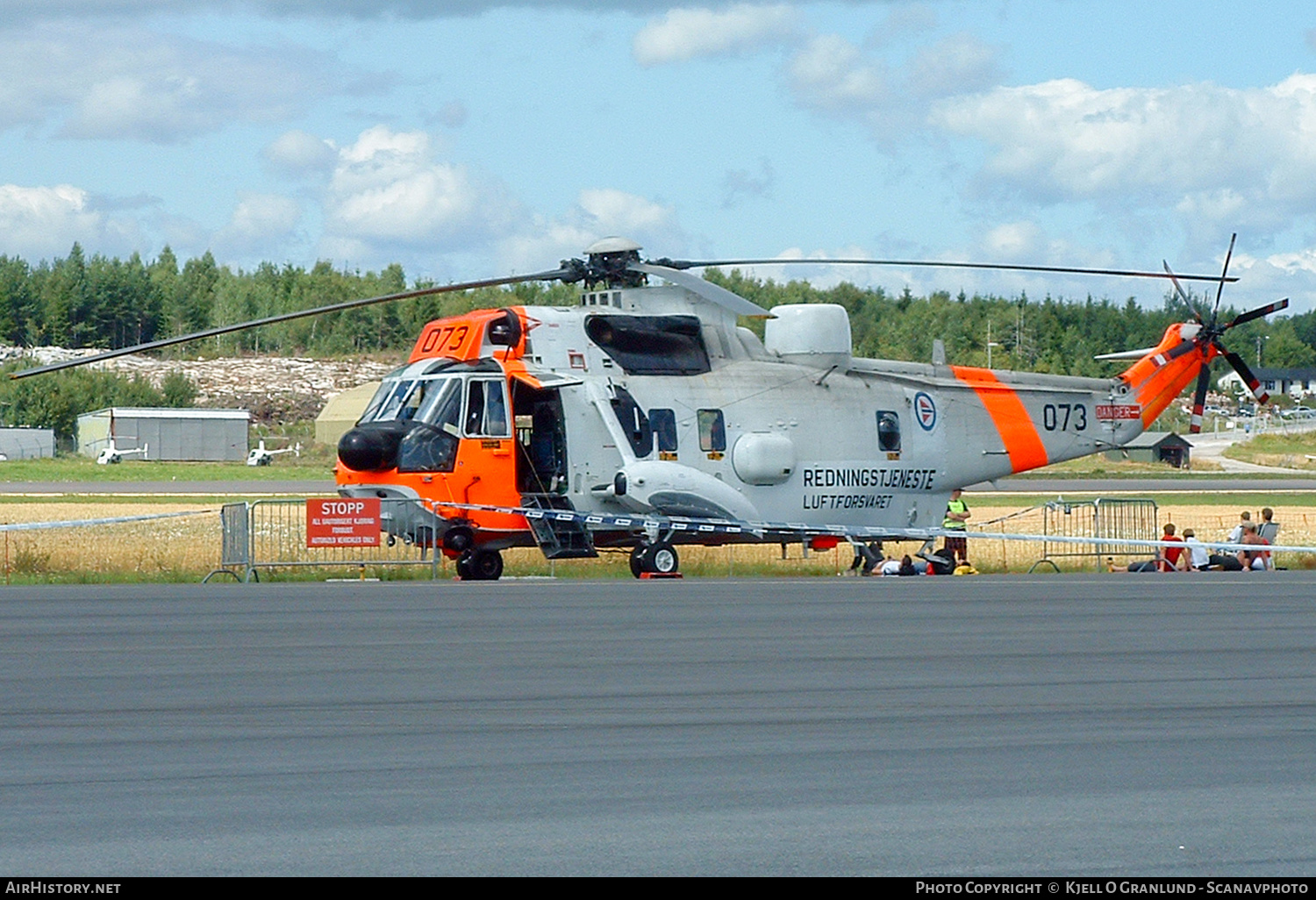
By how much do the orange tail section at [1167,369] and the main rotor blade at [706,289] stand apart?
796 cm

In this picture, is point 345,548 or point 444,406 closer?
point 444,406

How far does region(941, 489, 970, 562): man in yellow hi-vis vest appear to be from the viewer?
82.9 ft

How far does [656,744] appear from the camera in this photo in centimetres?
809

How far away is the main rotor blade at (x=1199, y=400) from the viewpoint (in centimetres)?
2558

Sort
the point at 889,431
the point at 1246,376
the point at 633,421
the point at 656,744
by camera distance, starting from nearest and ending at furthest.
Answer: the point at 656,744 < the point at 633,421 < the point at 889,431 < the point at 1246,376

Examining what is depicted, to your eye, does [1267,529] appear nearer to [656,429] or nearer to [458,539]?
[656,429]

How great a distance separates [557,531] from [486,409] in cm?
191

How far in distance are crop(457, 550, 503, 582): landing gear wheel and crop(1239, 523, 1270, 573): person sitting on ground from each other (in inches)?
395

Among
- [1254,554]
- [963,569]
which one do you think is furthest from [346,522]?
[1254,554]

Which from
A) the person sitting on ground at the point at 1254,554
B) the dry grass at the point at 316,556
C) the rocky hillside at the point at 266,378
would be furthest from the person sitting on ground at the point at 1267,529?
the rocky hillside at the point at 266,378

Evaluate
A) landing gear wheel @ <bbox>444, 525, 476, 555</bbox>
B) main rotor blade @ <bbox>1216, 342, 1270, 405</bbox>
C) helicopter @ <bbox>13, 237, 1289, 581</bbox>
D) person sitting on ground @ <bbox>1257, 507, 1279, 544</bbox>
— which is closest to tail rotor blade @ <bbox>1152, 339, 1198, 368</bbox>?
main rotor blade @ <bbox>1216, 342, 1270, 405</bbox>

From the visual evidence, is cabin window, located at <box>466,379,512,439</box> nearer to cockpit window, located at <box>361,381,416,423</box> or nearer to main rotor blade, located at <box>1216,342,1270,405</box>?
cockpit window, located at <box>361,381,416,423</box>
